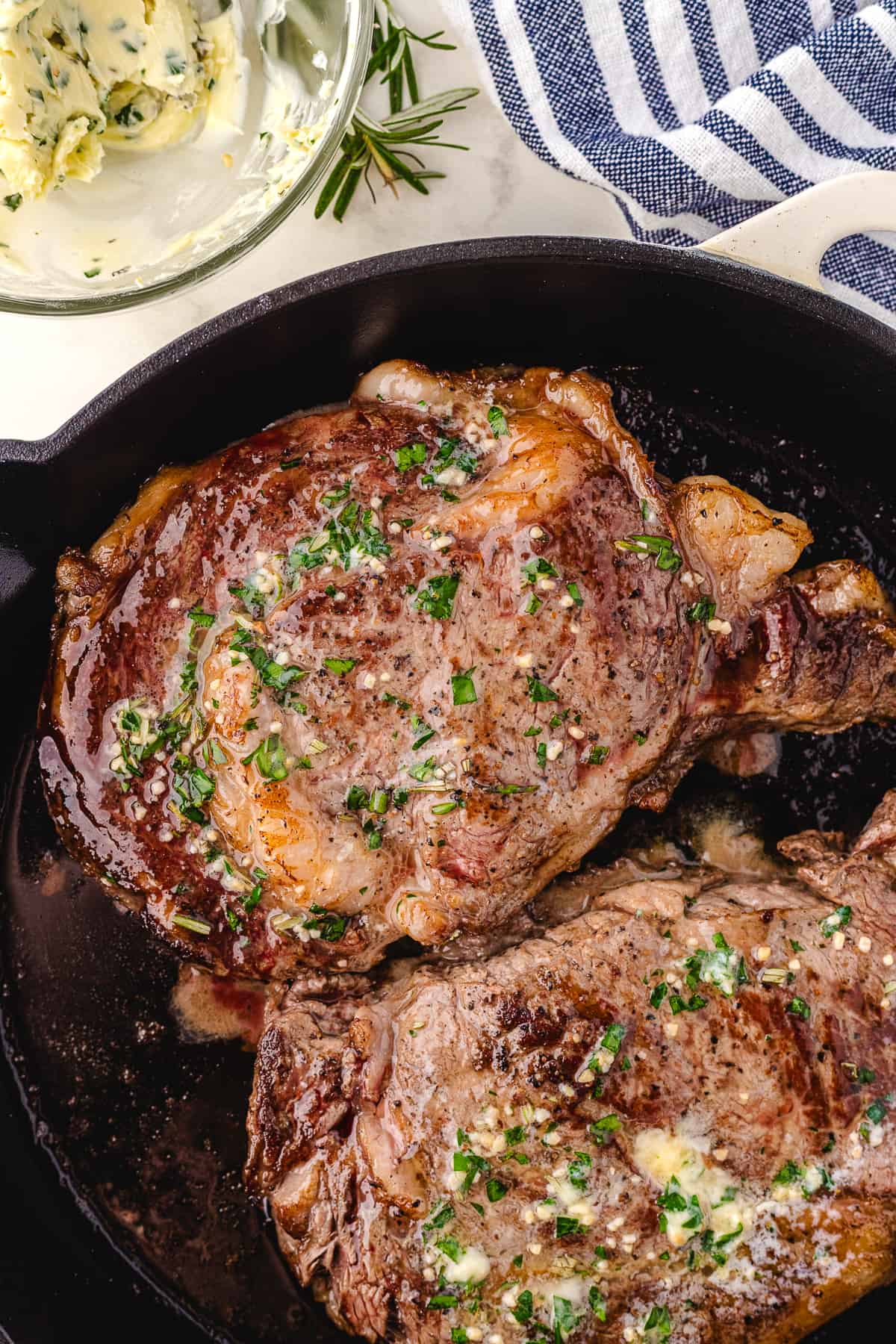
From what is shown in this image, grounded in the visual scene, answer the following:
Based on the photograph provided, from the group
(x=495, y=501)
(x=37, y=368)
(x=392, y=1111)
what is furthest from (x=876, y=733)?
(x=37, y=368)

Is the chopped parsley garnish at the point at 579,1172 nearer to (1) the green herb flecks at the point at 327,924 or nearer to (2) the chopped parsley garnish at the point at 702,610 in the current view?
(1) the green herb flecks at the point at 327,924

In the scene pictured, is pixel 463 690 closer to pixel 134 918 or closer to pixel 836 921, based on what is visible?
pixel 836 921

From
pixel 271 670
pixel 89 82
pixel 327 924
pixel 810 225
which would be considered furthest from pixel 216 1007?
pixel 810 225

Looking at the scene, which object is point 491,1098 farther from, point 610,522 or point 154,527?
point 154,527

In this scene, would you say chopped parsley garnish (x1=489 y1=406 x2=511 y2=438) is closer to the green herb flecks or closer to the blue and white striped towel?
the blue and white striped towel

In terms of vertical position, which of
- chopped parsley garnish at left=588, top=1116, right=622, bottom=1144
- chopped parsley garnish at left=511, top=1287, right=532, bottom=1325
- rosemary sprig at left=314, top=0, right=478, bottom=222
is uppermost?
rosemary sprig at left=314, top=0, right=478, bottom=222

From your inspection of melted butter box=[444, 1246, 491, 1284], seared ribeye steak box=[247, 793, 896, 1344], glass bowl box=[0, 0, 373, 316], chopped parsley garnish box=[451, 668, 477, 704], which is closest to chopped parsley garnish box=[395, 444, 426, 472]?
chopped parsley garnish box=[451, 668, 477, 704]

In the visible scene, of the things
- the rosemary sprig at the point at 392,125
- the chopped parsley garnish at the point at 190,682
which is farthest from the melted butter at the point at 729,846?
the rosemary sprig at the point at 392,125
